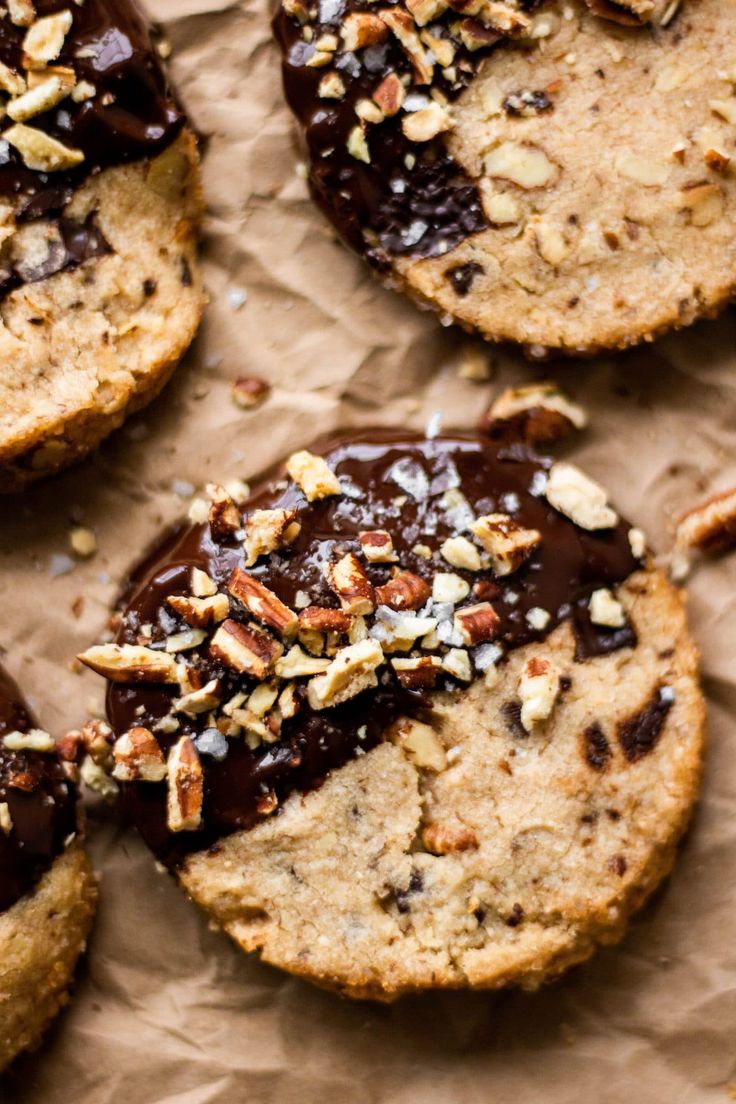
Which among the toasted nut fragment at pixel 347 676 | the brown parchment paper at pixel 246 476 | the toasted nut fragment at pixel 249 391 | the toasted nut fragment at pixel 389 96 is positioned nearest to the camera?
the toasted nut fragment at pixel 347 676

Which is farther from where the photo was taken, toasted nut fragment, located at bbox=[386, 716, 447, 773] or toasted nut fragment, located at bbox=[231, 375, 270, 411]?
toasted nut fragment, located at bbox=[231, 375, 270, 411]

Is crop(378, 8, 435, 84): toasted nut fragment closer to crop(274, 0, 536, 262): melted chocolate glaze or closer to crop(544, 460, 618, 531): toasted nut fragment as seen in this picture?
crop(274, 0, 536, 262): melted chocolate glaze

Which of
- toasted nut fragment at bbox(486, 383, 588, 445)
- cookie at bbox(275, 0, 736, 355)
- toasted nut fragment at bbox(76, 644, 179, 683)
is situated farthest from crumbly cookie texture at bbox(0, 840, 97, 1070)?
cookie at bbox(275, 0, 736, 355)

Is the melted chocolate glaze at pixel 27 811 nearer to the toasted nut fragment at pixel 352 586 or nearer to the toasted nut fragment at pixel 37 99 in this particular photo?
the toasted nut fragment at pixel 352 586

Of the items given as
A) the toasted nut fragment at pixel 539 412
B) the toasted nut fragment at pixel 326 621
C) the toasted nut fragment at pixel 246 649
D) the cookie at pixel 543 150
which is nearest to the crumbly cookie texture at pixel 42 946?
the toasted nut fragment at pixel 246 649

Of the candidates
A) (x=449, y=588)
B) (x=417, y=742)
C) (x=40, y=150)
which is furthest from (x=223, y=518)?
(x=40, y=150)

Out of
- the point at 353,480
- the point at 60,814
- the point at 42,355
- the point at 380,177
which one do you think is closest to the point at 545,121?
the point at 380,177

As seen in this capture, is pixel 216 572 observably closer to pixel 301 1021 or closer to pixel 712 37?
pixel 301 1021
